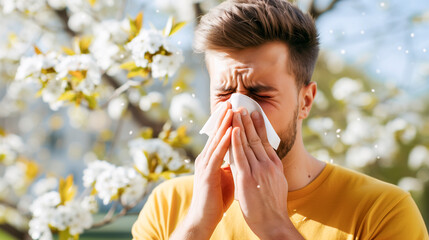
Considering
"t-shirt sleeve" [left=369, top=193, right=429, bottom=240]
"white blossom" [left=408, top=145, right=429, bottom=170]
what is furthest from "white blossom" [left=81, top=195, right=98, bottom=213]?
"white blossom" [left=408, top=145, right=429, bottom=170]


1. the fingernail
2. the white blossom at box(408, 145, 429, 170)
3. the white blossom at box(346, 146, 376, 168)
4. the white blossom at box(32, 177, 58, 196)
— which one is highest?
the fingernail

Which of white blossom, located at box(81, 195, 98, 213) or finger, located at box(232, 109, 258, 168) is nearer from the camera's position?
finger, located at box(232, 109, 258, 168)

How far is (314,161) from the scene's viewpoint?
5.22 feet

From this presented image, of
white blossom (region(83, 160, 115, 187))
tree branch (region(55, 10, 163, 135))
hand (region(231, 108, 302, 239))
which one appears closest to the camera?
hand (region(231, 108, 302, 239))

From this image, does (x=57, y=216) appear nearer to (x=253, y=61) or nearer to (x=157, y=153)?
(x=157, y=153)

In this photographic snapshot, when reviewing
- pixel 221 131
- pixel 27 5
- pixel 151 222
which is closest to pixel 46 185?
pixel 27 5

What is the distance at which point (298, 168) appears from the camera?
5.07 ft

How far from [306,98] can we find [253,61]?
0.90 ft

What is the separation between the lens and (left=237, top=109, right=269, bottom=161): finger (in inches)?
53.6

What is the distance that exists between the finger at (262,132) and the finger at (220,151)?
3.2 inches

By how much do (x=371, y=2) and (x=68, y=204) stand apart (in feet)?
9.39

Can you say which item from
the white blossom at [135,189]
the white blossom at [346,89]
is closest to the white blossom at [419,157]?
the white blossom at [346,89]

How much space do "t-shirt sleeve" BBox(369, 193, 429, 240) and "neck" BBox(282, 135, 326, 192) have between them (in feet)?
0.85

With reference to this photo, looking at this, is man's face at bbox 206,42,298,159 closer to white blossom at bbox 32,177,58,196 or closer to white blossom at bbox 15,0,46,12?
white blossom at bbox 15,0,46,12
